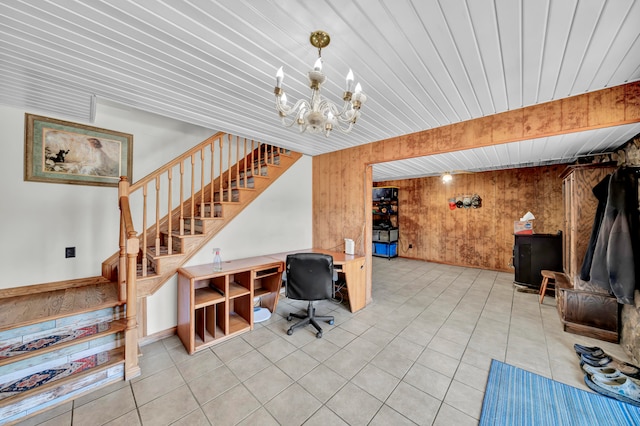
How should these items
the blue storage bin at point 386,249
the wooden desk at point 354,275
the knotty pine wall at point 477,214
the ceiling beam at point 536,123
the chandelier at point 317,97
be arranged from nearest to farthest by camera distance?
1. the chandelier at point 317,97
2. the ceiling beam at point 536,123
3. the wooden desk at point 354,275
4. the knotty pine wall at point 477,214
5. the blue storage bin at point 386,249

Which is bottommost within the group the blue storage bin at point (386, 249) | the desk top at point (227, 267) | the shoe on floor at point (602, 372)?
the shoe on floor at point (602, 372)

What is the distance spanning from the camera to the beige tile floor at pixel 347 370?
1.68m

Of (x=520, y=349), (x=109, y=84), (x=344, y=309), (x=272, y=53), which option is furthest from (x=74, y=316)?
(x=520, y=349)

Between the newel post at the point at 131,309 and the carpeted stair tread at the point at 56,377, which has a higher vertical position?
the newel post at the point at 131,309

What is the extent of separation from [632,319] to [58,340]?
5.40 metres

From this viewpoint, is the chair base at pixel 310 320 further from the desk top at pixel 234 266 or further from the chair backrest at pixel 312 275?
the desk top at pixel 234 266

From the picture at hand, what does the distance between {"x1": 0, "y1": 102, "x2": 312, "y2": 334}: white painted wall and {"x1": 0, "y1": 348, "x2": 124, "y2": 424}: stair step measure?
0.63 metres

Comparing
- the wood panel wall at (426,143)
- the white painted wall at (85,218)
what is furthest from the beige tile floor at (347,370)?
the wood panel wall at (426,143)

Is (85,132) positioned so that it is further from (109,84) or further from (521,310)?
(521,310)

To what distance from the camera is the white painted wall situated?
2355 mm

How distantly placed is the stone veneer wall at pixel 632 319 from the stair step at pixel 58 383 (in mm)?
4850

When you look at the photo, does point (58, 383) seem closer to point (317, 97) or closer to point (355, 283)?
point (317, 97)

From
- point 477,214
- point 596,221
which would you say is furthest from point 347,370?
point 477,214

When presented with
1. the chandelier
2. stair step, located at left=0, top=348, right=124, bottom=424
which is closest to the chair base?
stair step, located at left=0, top=348, right=124, bottom=424
